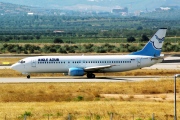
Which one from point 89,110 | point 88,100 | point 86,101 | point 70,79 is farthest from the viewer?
point 70,79

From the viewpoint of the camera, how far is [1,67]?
9475 cm

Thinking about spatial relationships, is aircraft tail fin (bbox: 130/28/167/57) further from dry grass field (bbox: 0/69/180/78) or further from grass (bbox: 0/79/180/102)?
grass (bbox: 0/79/180/102)

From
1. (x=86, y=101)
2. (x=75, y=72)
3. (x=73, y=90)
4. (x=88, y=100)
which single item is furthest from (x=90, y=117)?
(x=75, y=72)

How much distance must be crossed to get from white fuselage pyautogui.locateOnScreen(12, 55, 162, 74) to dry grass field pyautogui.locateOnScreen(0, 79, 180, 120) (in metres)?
7.99

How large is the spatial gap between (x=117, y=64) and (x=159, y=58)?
5.23 metres

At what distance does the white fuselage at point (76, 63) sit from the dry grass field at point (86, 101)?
7.99 m

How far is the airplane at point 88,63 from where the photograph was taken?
260ft

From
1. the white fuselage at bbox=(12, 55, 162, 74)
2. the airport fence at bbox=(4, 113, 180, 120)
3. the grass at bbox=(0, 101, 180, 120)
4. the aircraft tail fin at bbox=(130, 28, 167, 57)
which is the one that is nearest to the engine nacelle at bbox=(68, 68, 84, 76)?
the white fuselage at bbox=(12, 55, 162, 74)

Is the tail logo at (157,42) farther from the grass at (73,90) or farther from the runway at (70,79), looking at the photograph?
the grass at (73,90)

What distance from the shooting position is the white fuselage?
260 feet

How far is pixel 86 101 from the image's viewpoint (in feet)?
191

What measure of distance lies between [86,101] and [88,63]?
2203 centimetres

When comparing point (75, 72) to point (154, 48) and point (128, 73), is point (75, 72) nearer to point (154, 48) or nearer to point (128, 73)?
point (128, 73)

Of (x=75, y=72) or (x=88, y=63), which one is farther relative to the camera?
(x=88, y=63)
